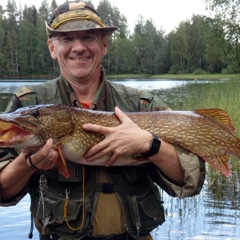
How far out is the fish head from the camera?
8.16ft

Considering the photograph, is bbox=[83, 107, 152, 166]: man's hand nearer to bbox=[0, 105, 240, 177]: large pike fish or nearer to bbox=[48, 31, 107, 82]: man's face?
bbox=[0, 105, 240, 177]: large pike fish

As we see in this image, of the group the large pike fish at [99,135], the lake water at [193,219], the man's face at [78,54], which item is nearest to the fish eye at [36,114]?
the large pike fish at [99,135]

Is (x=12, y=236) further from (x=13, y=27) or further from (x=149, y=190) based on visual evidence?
(x=13, y=27)

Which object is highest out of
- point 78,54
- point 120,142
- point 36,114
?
point 78,54

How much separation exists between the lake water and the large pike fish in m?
2.50

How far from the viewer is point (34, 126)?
2590 millimetres

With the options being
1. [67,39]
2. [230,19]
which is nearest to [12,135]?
[67,39]

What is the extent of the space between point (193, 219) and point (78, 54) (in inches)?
139

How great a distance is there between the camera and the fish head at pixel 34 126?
2.49m

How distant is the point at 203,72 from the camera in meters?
70.6

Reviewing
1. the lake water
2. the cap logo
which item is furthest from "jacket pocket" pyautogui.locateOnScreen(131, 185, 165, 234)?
the lake water

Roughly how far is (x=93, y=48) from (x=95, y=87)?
0.84 ft

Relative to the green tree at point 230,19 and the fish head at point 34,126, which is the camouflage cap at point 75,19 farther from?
the green tree at point 230,19

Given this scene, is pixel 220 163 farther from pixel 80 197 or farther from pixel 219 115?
pixel 80 197
